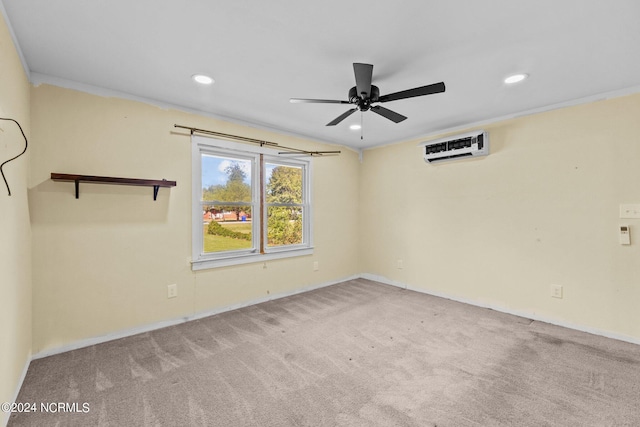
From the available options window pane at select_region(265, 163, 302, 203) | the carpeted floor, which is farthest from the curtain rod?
the carpeted floor

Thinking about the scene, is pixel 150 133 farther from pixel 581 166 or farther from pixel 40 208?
pixel 581 166

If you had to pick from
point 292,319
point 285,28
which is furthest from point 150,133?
point 292,319

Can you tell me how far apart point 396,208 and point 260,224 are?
219 cm

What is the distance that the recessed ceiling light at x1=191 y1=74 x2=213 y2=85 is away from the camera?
7.93ft

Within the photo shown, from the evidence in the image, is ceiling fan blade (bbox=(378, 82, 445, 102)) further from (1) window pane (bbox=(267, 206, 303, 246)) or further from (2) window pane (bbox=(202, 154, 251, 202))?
(1) window pane (bbox=(267, 206, 303, 246))

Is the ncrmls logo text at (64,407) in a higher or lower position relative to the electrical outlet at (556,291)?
lower

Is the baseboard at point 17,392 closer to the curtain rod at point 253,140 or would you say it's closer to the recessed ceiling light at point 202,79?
the curtain rod at point 253,140

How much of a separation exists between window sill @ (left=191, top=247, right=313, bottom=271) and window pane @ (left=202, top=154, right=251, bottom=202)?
739 millimetres

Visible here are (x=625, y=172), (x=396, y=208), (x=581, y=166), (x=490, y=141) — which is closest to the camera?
(x=625, y=172)


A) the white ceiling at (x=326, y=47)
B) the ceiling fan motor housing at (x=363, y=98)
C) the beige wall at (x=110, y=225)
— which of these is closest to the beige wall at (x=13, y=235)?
the beige wall at (x=110, y=225)

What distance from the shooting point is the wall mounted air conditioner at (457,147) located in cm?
347

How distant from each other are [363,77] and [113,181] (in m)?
2.38

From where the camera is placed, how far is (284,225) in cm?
420

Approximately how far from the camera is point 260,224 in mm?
3836
